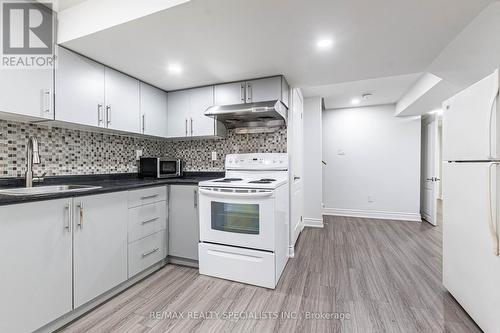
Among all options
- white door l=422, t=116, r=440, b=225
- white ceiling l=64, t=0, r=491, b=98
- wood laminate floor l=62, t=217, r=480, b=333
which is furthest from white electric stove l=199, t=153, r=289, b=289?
white door l=422, t=116, r=440, b=225

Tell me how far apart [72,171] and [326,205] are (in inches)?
173

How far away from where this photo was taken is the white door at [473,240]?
133 centimetres

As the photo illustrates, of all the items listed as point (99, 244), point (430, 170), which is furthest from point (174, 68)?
point (430, 170)

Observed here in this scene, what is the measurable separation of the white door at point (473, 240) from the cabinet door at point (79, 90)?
120 inches

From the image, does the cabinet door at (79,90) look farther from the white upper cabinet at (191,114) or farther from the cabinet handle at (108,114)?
the white upper cabinet at (191,114)

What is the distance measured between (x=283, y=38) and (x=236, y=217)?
1.59 metres

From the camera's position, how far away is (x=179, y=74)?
7.94 ft

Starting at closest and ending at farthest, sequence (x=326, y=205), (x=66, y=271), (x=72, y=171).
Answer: (x=66, y=271), (x=72, y=171), (x=326, y=205)

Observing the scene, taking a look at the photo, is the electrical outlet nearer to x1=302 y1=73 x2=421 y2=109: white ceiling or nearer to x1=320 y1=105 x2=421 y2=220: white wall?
x1=302 y1=73 x2=421 y2=109: white ceiling

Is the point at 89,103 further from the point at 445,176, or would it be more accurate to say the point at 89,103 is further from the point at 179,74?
the point at 445,176

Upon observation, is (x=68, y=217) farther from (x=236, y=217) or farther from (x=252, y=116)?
(x=252, y=116)

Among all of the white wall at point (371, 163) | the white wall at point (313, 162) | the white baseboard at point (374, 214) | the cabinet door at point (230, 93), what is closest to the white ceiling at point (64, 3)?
the cabinet door at point (230, 93)

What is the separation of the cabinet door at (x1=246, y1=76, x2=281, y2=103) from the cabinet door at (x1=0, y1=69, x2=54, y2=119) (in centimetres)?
177

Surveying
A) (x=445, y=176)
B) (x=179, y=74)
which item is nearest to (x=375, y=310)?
(x=445, y=176)
